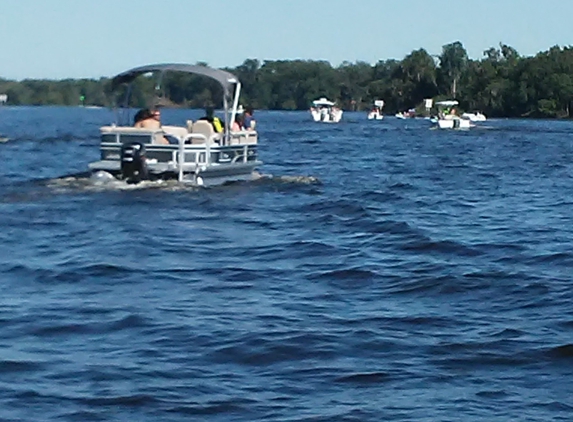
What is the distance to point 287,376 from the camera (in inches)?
387

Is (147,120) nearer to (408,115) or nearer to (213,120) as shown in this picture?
(213,120)

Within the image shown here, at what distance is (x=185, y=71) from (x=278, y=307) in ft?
49.9

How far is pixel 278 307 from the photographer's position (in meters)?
12.5

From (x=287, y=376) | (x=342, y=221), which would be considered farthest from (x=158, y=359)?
(x=342, y=221)

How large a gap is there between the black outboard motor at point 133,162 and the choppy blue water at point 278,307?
26 cm

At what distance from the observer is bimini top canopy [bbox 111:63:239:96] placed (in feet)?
87.6

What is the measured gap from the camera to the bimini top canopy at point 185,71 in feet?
87.6

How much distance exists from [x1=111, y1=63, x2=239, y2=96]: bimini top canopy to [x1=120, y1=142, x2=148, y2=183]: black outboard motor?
3610 mm

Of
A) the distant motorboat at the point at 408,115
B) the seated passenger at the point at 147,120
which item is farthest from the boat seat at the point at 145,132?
the distant motorboat at the point at 408,115

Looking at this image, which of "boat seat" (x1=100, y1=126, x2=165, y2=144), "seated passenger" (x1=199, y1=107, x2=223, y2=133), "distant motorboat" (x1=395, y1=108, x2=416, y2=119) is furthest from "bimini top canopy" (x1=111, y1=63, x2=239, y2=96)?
"distant motorboat" (x1=395, y1=108, x2=416, y2=119)

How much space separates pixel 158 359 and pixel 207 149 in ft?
47.6

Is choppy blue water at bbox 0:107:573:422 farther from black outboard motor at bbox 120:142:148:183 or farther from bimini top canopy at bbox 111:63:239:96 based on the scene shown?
bimini top canopy at bbox 111:63:239:96

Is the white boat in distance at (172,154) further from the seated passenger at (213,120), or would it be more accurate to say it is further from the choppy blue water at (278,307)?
the choppy blue water at (278,307)

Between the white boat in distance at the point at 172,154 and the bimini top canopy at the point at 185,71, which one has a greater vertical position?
the bimini top canopy at the point at 185,71
